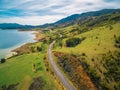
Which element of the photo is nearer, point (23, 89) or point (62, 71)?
point (23, 89)

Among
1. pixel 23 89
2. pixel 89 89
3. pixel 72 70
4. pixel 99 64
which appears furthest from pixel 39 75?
pixel 99 64

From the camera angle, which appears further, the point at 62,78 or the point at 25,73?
the point at 25,73

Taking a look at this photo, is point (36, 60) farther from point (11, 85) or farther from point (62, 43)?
point (62, 43)


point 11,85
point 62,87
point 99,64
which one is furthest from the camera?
point 99,64

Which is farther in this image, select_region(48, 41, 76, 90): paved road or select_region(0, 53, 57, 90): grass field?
select_region(0, 53, 57, 90): grass field

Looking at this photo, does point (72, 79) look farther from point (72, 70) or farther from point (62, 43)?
point (62, 43)

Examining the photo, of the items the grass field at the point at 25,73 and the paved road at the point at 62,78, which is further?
the grass field at the point at 25,73

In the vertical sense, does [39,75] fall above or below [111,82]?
above

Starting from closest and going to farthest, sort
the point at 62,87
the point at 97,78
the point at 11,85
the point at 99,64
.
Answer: the point at 62,87, the point at 11,85, the point at 97,78, the point at 99,64

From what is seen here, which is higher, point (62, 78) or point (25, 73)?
point (25, 73)
